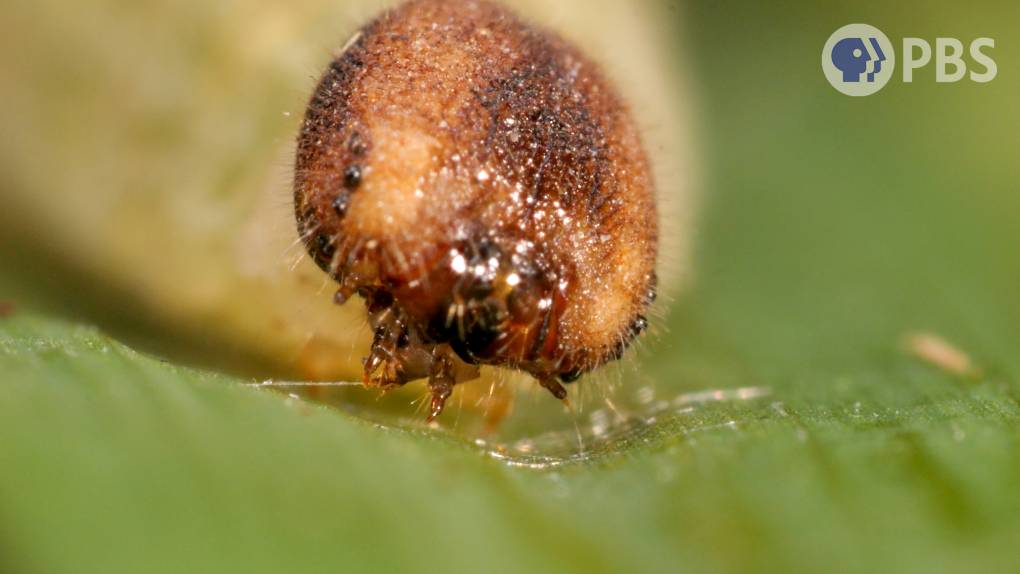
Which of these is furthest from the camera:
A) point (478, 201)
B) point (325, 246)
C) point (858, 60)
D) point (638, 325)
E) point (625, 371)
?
point (858, 60)

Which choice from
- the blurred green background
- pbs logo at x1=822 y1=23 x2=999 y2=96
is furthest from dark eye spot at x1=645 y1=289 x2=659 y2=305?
pbs logo at x1=822 y1=23 x2=999 y2=96

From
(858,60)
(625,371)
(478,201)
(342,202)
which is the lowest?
(625,371)

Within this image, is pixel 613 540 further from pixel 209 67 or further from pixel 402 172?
pixel 209 67

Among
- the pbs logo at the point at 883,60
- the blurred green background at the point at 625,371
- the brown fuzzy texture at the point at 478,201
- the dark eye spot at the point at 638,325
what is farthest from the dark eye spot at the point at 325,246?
the pbs logo at the point at 883,60

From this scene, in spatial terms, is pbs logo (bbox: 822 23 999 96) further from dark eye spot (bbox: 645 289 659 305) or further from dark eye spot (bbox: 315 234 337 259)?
dark eye spot (bbox: 315 234 337 259)

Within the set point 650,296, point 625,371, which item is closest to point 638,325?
point 650,296

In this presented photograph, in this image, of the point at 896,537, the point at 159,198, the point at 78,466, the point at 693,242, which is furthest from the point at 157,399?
the point at 693,242

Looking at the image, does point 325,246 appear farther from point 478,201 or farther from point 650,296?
point 650,296
